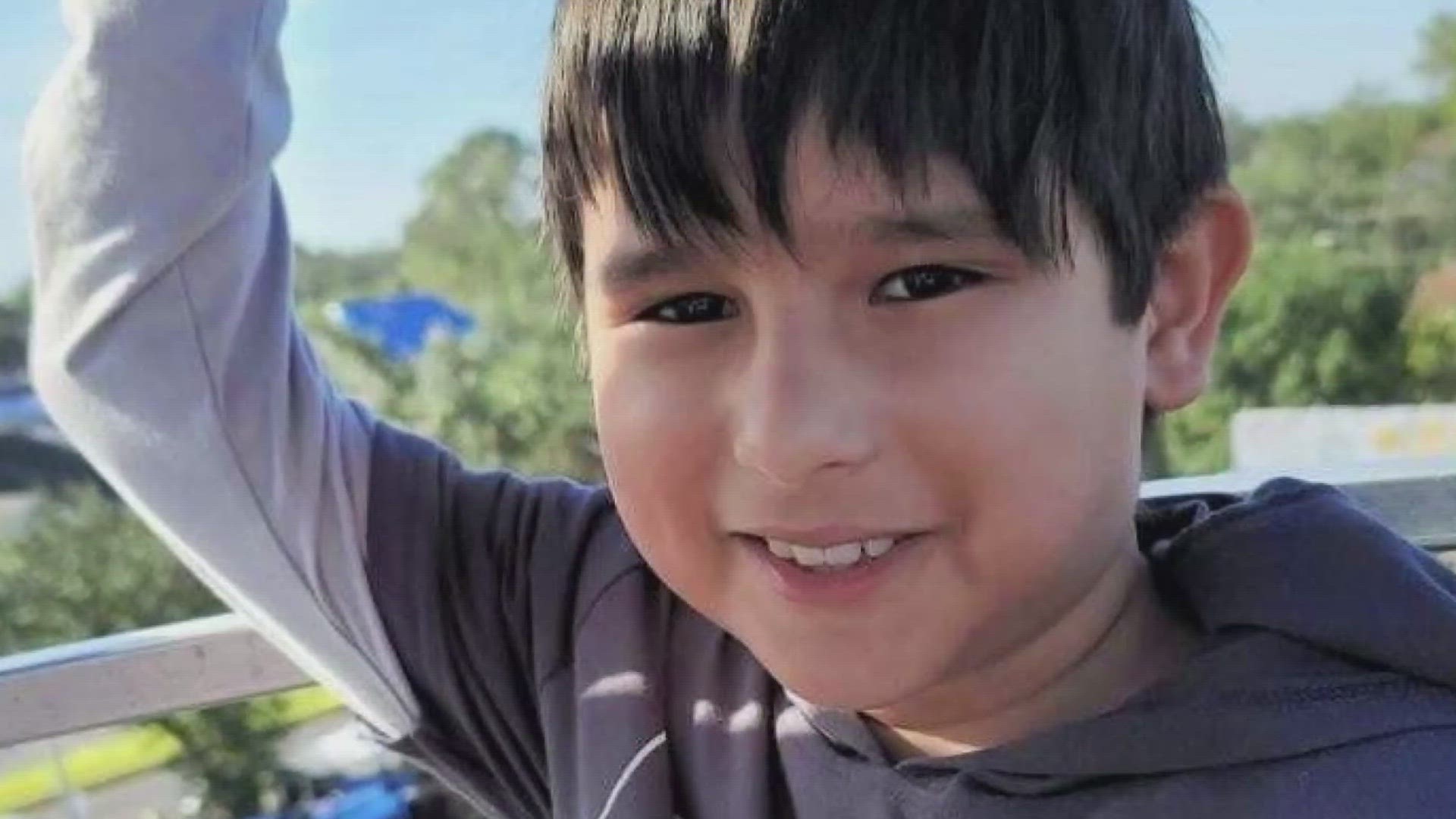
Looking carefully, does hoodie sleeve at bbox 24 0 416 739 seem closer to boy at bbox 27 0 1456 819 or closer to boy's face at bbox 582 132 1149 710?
boy at bbox 27 0 1456 819

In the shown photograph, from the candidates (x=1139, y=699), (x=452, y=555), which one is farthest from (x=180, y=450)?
(x=1139, y=699)

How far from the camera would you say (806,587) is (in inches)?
27.9

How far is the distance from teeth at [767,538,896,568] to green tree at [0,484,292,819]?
1.89 feet

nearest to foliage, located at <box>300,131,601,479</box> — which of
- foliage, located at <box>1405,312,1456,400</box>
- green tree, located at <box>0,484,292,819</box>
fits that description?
green tree, located at <box>0,484,292,819</box>

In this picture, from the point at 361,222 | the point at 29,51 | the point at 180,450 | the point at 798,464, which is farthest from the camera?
the point at 361,222

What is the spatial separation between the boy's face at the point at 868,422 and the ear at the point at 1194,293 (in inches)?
0.8

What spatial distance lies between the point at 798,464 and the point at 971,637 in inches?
5.0

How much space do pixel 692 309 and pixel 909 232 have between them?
0.34 feet

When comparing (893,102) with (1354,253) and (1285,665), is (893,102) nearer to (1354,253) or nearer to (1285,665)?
(1285,665)

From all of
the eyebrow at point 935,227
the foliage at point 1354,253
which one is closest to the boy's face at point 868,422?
the eyebrow at point 935,227

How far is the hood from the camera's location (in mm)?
710

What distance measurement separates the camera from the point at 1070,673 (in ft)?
2.60

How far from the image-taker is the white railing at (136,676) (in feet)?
3.23

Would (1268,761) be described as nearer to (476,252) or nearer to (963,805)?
(963,805)
